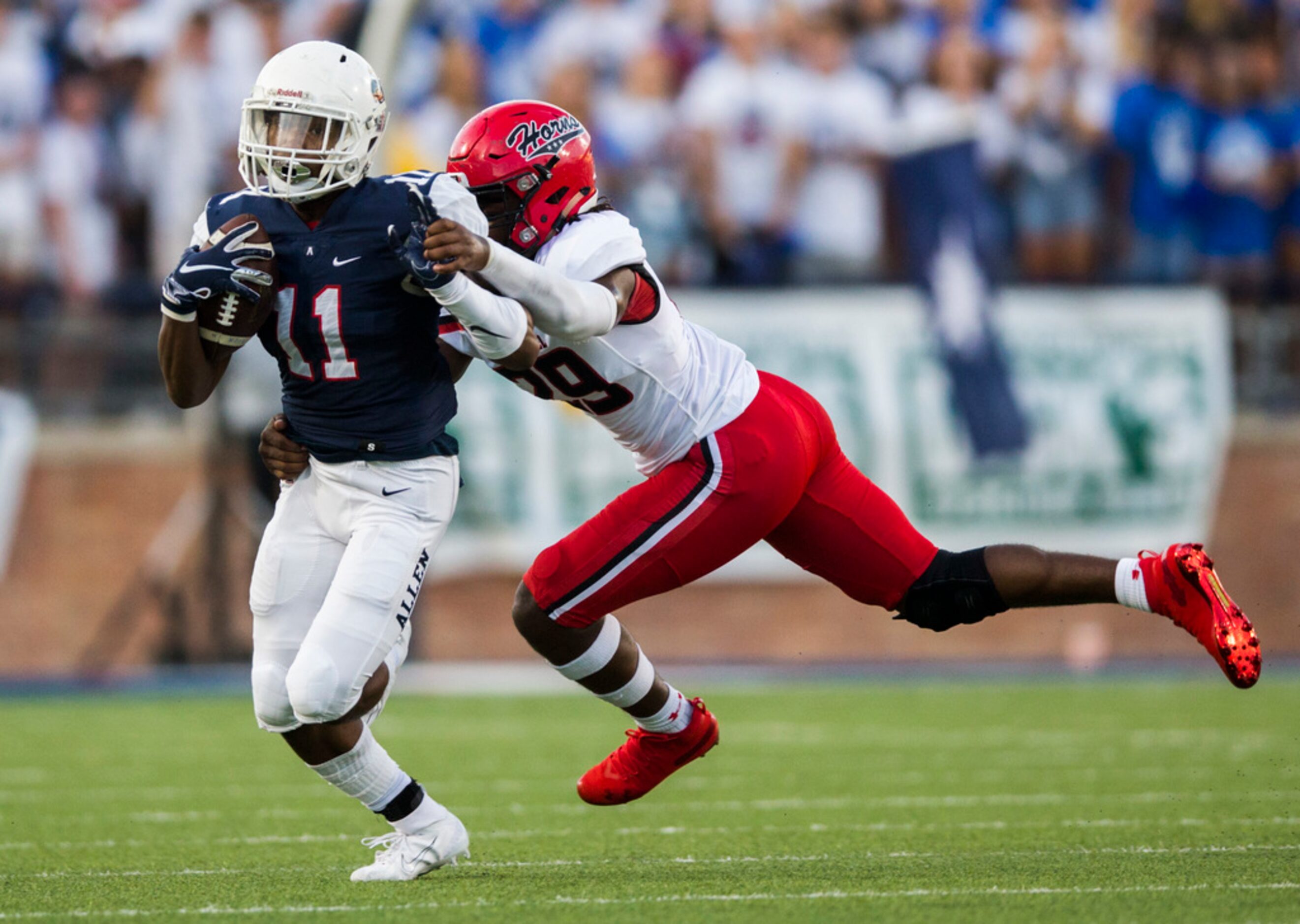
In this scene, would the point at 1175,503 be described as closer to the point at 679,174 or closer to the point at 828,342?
the point at 828,342

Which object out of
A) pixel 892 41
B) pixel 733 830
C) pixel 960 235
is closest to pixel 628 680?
pixel 733 830

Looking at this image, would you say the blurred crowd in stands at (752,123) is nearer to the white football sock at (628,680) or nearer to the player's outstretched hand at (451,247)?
the white football sock at (628,680)

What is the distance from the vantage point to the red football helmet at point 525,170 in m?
4.30

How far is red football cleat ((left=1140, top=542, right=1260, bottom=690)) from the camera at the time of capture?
431 centimetres

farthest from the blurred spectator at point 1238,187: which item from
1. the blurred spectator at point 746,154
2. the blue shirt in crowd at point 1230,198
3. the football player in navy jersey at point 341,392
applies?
the football player in navy jersey at point 341,392

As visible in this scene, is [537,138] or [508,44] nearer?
[537,138]

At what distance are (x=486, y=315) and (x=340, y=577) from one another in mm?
685

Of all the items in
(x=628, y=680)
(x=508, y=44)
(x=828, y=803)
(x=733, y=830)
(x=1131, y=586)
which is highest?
(x=508, y=44)

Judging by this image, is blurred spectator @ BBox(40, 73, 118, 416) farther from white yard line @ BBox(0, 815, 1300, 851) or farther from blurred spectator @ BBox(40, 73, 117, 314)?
white yard line @ BBox(0, 815, 1300, 851)

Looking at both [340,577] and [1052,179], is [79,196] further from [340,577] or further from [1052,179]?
[340,577]

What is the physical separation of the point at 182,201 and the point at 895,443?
13.0ft

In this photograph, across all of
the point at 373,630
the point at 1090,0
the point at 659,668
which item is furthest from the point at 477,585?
the point at 373,630

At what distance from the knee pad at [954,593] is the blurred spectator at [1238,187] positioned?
22.1 ft

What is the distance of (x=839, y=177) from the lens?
1047 cm
